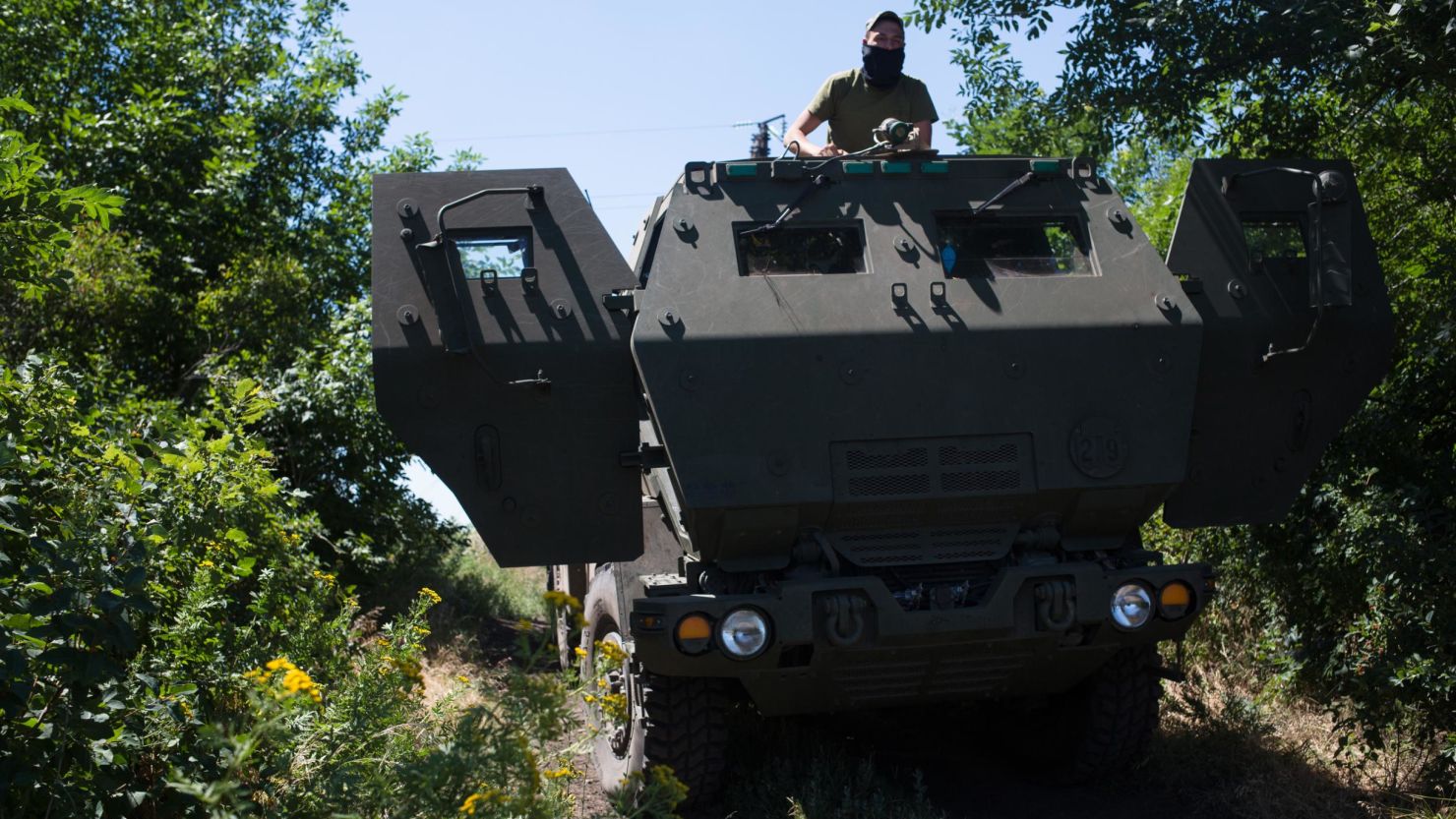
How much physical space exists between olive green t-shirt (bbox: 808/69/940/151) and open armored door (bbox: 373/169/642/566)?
7.50 feet

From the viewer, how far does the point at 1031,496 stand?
19.5ft

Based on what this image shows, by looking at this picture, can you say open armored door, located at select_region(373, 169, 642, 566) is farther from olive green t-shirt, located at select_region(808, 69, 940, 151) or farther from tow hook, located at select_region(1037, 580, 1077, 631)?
olive green t-shirt, located at select_region(808, 69, 940, 151)

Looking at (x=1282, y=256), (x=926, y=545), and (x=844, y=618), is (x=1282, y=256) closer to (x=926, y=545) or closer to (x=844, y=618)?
(x=926, y=545)

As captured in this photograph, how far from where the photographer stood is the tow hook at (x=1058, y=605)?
5738 mm

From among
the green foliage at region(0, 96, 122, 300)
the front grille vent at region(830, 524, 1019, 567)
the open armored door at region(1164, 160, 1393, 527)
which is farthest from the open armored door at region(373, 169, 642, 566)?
the open armored door at region(1164, 160, 1393, 527)

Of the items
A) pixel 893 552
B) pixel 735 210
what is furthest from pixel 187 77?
pixel 893 552

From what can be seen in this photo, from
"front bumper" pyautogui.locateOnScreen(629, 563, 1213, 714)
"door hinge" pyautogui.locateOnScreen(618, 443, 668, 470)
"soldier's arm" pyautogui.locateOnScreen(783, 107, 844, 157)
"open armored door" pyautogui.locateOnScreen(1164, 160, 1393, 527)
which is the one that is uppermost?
"soldier's arm" pyautogui.locateOnScreen(783, 107, 844, 157)

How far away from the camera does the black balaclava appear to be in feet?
26.0

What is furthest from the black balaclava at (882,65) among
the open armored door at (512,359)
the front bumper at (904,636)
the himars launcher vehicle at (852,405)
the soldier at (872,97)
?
the front bumper at (904,636)

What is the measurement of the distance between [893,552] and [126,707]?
2854 millimetres

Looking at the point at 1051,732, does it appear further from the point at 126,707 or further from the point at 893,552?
the point at 126,707

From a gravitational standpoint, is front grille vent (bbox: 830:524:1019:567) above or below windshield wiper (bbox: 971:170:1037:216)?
below

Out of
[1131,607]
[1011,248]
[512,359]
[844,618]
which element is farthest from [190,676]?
[1011,248]

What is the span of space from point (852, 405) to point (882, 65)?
2750 mm
